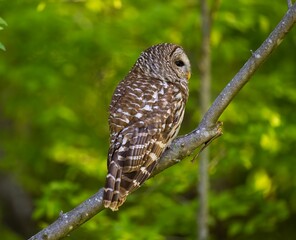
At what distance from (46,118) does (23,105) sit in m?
0.61

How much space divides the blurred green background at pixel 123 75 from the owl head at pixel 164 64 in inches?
64.1

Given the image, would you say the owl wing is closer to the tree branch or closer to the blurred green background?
the tree branch

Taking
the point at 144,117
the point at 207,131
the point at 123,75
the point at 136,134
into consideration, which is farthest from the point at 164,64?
the point at 123,75

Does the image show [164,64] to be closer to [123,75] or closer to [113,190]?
[113,190]

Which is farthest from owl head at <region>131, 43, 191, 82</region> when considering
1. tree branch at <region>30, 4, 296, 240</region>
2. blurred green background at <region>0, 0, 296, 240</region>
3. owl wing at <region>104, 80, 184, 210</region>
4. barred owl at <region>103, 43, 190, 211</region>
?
blurred green background at <region>0, 0, 296, 240</region>

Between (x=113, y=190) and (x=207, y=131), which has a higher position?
(x=207, y=131)

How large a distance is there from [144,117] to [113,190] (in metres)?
0.79

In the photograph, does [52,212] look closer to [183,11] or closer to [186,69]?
[186,69]

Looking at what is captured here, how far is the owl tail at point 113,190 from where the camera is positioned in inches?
160

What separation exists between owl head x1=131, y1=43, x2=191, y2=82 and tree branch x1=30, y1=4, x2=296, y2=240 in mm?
1054

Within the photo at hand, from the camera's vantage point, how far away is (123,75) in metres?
8.53

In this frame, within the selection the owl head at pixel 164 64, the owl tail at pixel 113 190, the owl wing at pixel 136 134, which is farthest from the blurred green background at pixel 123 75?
the owl tail at pixel 113 190

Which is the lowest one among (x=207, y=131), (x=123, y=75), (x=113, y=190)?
(x=123, y=75)

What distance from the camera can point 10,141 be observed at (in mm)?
9422
